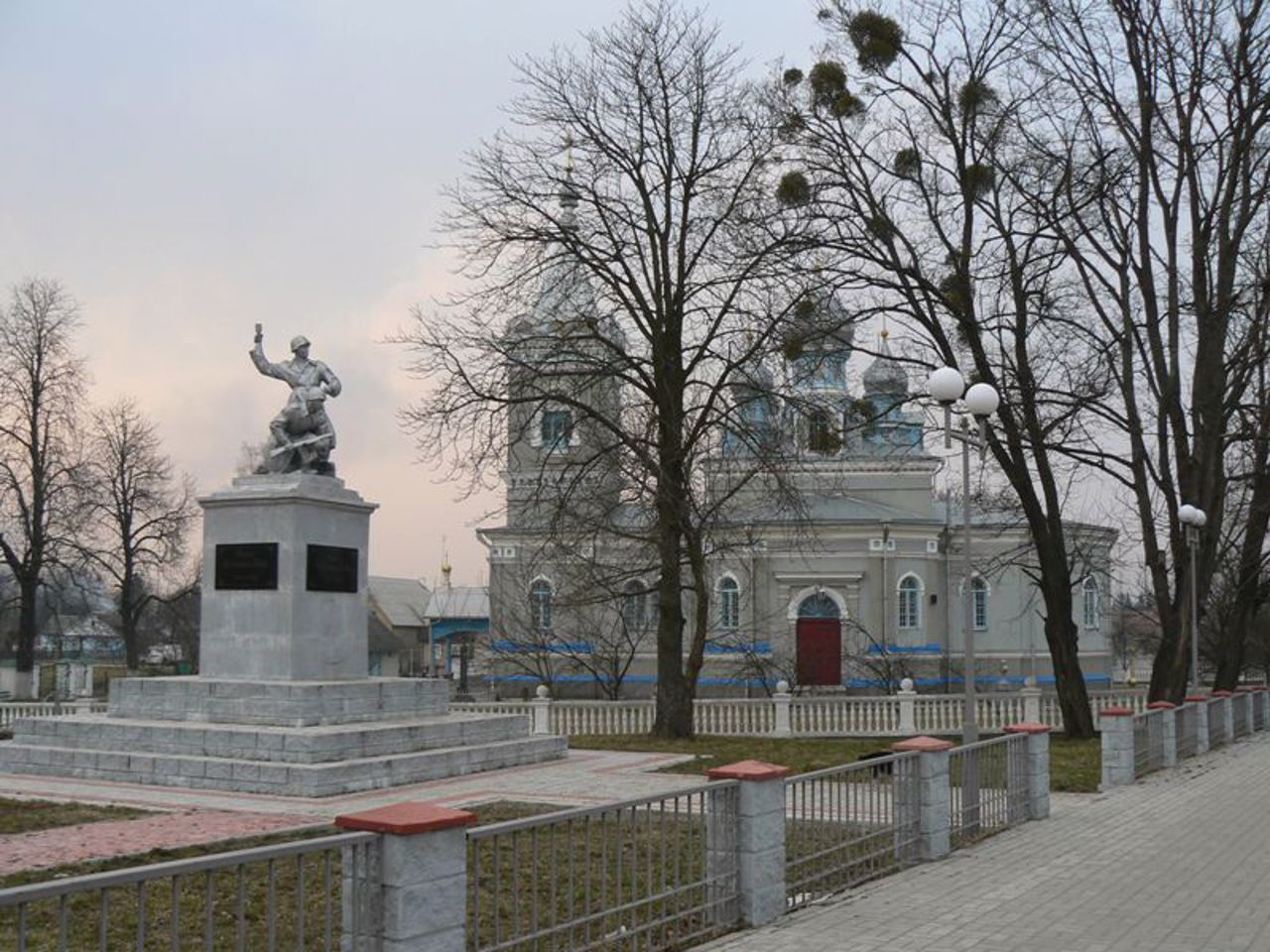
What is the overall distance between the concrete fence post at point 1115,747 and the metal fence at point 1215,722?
701cm

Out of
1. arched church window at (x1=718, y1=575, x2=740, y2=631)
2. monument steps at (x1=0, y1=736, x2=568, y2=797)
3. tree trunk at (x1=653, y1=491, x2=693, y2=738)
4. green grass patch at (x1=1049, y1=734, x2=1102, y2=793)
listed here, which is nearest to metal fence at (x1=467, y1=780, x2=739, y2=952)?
monument steps at (x1=0, y1=736, x2=568, y2=797)

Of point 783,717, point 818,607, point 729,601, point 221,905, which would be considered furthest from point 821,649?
point 221,905

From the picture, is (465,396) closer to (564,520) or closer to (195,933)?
(564,520)

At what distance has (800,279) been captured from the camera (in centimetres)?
2428

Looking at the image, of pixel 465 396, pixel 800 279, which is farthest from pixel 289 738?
pixel 800 279

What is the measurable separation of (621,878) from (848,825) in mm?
3185

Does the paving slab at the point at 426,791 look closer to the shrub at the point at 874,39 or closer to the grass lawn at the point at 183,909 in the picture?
the grass lawn at the point at 183,909

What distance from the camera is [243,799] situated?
1582 cm

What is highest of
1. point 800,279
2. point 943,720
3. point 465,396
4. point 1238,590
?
point 800,279

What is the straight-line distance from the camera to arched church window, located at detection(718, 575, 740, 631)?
5122 centimetres

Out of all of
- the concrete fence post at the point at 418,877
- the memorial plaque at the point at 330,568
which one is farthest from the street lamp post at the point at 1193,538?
the concrete fence post at the point at 418,877

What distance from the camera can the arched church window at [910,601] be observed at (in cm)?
5181

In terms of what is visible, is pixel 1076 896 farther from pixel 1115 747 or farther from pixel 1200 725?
pixel 1200 725

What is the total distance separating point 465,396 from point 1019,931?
15.8m
